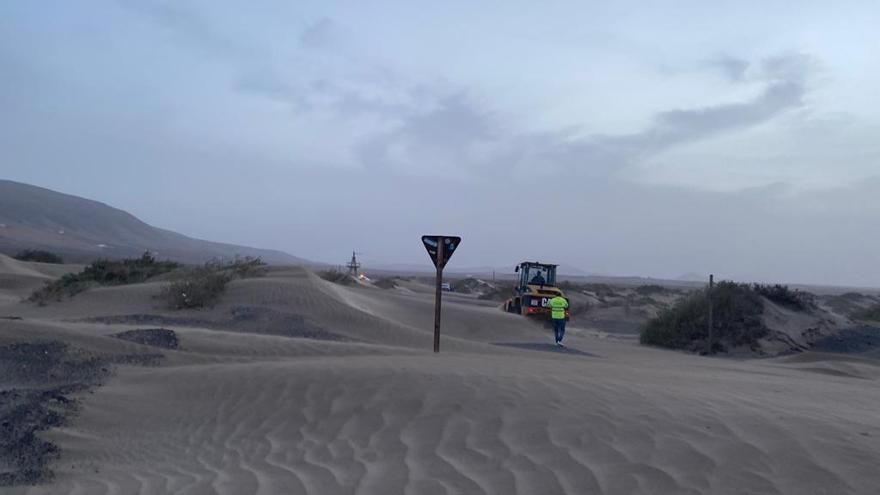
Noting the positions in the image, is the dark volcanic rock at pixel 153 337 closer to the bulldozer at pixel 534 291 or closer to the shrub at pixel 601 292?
the bulldozer at pixel 534 291

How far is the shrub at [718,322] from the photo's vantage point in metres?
28.3

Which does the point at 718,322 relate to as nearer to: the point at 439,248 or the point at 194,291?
the point at 439,248

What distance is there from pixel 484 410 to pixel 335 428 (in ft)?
4.72

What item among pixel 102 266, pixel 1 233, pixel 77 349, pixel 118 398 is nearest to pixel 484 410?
pixel 118 398

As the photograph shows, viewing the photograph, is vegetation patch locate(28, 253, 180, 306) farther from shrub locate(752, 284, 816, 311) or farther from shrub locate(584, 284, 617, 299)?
shrub locate(584, 284, 617, 299)

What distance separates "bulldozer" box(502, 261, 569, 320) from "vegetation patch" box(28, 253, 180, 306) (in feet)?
46.1

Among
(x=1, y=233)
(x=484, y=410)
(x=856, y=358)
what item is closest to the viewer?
(x=484, y=410)

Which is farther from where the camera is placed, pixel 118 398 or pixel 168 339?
pixel 168 339

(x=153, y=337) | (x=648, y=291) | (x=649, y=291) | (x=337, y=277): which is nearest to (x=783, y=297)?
(x=337, y=277)

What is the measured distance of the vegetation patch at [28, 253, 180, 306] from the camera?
29.9m

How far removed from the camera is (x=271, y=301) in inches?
1064

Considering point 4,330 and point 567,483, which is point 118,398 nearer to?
point 4,330

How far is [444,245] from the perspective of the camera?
1622 centimetres

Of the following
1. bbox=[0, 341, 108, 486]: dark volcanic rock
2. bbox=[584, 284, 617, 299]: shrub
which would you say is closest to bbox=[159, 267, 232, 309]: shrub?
bbox=[0, 341, 108, 486]: dark volcanic rock
